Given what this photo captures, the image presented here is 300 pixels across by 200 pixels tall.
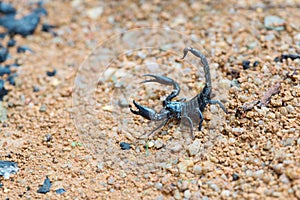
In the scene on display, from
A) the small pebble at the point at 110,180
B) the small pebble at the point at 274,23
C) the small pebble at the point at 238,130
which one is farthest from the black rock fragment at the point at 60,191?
the small pebble at the point at 274,23

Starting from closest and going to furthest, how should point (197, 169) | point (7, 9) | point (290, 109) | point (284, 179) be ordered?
point (284, 179) < point (197, 169) < point (290, 109) < point (7, 9)

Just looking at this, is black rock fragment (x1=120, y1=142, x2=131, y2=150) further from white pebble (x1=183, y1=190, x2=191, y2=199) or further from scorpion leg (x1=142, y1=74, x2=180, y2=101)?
white pebble (x1=183, y1=190, x2=191, y2=199)

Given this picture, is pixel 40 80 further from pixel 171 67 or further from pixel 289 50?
pixel 289 50

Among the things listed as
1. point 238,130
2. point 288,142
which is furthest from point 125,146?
point 288,142

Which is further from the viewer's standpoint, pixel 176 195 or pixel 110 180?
pixel 110 180

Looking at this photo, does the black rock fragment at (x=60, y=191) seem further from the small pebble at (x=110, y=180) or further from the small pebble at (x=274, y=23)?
the small pebble at (x=274, y=23)

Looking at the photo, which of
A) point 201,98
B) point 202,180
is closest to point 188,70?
point 201,98

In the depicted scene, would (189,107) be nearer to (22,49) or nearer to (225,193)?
(225,193)

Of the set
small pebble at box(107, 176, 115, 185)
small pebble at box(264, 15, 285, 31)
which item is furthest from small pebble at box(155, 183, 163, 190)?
small pebble at box(264, 15, 285, 31)
